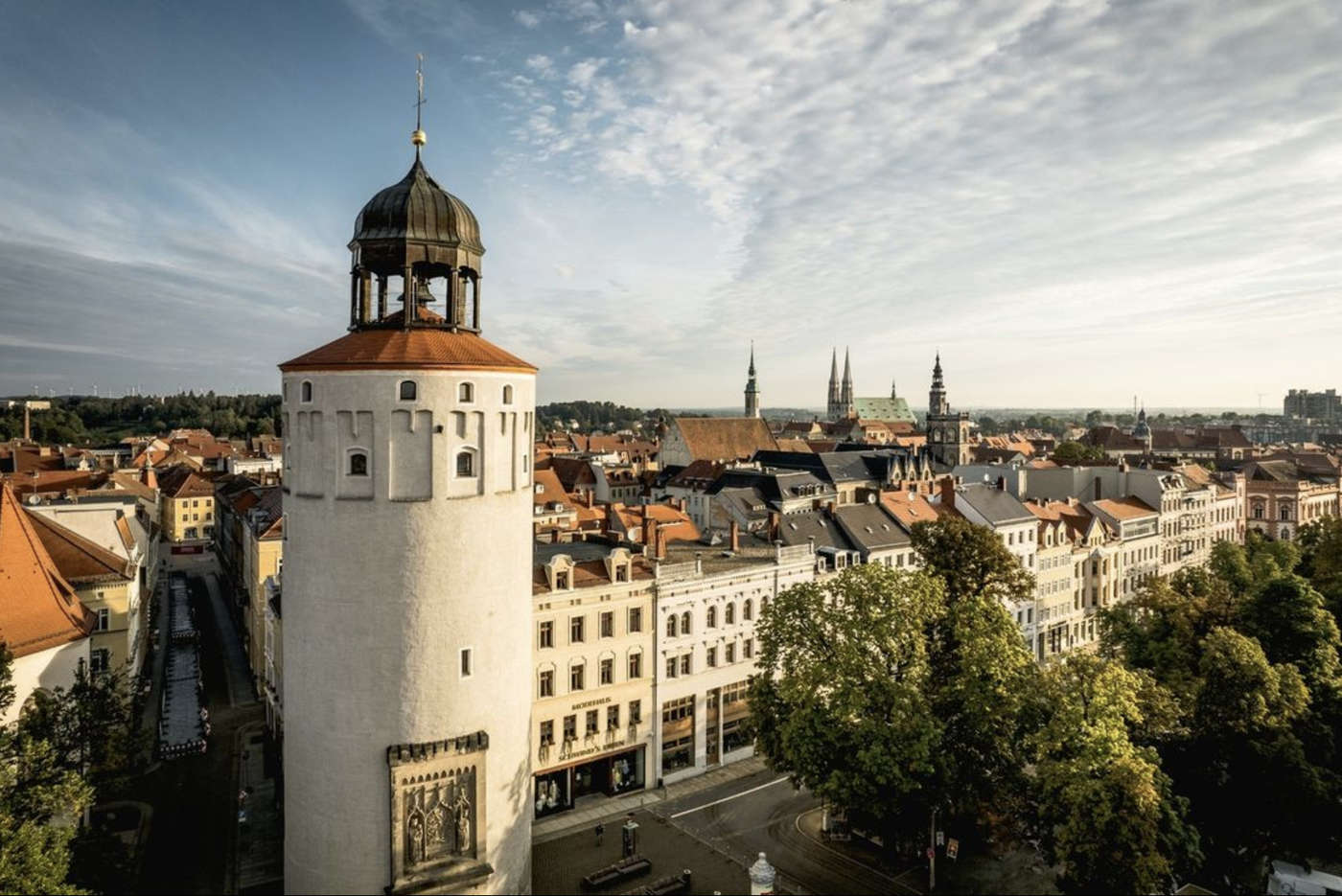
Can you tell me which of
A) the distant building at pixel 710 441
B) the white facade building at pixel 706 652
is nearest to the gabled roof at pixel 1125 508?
the white facade building at pixel 706 652

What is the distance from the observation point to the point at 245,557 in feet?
210

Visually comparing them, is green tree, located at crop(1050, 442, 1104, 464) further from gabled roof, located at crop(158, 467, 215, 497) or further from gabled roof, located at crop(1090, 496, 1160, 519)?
gabled roof, located at crop(158, 467, 215, 497)

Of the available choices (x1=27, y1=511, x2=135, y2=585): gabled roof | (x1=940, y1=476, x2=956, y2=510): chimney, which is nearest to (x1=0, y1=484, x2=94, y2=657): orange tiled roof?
(x1=27, y1=511, x2=135, y2=585): gabled roof

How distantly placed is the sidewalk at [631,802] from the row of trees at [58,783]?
1673 centimetres

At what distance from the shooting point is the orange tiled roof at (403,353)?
93.6 ft

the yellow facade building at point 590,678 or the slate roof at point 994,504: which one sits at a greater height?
the slate roof at point 994,504

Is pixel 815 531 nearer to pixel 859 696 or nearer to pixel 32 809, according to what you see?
pixel 859 696

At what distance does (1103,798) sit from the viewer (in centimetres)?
2941

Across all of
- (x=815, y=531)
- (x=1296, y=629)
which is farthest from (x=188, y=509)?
(x=1296, y=629)

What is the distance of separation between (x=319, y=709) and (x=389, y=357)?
40.5 ft

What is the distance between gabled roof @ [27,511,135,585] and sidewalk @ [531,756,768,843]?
2538 cm

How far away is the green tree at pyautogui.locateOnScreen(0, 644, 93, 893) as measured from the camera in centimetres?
2244

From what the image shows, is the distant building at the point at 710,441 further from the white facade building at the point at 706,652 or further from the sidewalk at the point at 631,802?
the sidewalk at the point at 631,802

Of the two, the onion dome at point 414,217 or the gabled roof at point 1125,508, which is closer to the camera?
the onion dome at point 414,217
